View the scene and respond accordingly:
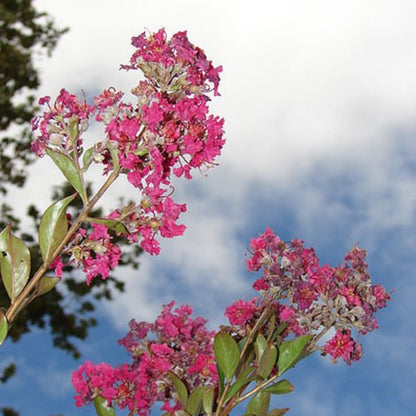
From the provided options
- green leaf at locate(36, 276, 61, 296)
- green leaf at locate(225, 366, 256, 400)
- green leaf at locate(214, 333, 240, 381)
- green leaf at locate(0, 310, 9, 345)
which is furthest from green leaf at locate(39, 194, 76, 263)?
green leaf at locate(225, 366, 256, 400)

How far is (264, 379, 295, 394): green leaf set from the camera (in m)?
2.05

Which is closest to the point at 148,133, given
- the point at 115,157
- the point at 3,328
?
the point at 115,157

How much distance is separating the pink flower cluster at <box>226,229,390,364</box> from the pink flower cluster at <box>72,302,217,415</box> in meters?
0.20

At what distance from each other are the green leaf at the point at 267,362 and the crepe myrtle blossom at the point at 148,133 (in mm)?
452

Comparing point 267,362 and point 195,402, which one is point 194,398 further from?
point 267,362

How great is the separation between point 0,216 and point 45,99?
836cm

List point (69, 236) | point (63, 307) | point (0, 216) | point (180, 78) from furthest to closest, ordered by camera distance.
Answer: point (63, 307) → point (0, 216) → point (180, 78) → point (69, 236)

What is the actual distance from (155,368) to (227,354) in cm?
46

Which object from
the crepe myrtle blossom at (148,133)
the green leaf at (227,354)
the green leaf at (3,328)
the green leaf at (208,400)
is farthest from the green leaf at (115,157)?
the green leaf at (208,400)

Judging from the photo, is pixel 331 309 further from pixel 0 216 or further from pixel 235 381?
pixel 0 216

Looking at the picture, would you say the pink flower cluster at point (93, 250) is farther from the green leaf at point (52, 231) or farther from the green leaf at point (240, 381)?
the green leaf at point (240, 381)

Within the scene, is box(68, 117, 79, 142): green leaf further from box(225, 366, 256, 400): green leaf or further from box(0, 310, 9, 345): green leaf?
box(225, 366, 256, 400): green leaf

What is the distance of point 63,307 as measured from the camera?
10.6 metres

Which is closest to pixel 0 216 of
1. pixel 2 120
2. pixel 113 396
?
pixel 2 120
